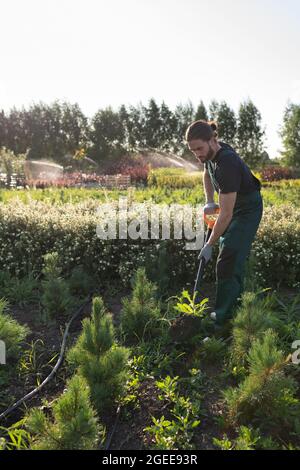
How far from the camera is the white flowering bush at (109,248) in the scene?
470 centimetres

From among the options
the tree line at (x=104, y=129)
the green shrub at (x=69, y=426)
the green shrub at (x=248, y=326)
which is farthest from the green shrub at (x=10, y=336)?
A: the tree line at (x=104, y=129)

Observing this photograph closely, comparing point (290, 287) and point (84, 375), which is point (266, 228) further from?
point (84, 375)

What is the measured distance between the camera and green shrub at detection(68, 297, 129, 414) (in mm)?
2643

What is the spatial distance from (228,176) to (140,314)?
1342 mm

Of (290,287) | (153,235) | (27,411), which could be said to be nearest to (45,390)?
(27,411)

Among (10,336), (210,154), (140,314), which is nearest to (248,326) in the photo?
(140,314)

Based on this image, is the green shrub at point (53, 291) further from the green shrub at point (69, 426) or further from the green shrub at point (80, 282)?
the green shrub at point (69, 426)

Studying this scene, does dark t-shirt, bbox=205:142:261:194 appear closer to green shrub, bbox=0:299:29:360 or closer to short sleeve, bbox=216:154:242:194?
short sleeve, bbox=216:154:242:194

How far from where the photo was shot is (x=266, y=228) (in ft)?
15.8

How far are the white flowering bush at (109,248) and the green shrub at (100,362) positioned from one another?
1.97 m

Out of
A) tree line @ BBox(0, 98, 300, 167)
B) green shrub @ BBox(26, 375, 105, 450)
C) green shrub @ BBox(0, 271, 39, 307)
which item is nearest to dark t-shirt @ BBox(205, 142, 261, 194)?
green shrub @ BBox(26, 375, 105, 450)

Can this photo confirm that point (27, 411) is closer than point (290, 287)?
Yes

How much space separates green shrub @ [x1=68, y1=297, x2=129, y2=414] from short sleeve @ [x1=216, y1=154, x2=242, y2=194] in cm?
126
